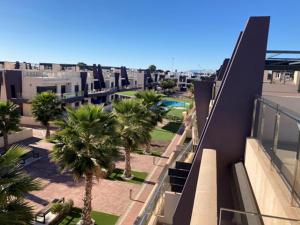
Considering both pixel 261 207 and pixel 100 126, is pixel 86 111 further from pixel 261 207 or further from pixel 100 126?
pixel 261 207

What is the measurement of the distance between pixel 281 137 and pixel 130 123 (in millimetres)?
15045

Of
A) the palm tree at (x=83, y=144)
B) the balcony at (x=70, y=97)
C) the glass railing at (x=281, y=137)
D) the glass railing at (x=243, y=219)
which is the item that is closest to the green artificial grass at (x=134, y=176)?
the palm tree at (x=83, y=144)

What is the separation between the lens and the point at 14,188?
7898 mm

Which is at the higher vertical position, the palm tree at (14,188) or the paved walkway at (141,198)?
the palm tree at (14,188)

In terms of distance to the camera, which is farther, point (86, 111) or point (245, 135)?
point (86, 111)

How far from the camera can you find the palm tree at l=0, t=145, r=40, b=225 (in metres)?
7.55

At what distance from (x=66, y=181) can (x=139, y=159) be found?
8.05 m

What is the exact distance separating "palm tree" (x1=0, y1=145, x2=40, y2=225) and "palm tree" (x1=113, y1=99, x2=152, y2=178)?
10.7 meters

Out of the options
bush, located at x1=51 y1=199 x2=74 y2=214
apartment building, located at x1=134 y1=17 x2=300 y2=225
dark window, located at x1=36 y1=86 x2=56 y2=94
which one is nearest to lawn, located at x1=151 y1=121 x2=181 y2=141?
bush, located at x1=51 y1=199 x2=74 y2=214

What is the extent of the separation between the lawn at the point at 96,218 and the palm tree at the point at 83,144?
398 cm

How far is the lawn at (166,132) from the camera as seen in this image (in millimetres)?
35084

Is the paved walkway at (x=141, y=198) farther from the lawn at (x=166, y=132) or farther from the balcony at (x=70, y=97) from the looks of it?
the balcony at (x=70, y=97)

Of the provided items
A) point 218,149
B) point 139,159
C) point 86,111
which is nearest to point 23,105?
point 139,159

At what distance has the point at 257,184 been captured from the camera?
4887 millimetres
